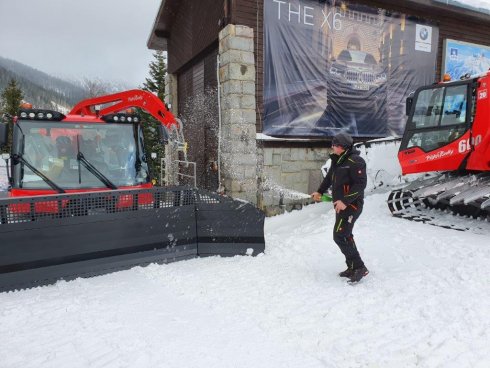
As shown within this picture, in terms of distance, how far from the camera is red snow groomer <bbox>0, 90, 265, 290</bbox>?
4.00 metres

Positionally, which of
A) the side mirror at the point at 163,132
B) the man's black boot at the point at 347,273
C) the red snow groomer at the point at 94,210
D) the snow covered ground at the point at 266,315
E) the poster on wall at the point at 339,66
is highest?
the poster on wall at the point at 339,66

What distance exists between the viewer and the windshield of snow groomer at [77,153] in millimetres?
4906

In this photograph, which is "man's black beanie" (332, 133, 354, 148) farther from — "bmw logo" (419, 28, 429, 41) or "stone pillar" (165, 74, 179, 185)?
"stone pillar" (165, 74, 179, 185)

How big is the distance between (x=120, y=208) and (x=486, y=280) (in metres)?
4.31

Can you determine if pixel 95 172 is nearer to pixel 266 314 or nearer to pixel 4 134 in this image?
pixel 4 134

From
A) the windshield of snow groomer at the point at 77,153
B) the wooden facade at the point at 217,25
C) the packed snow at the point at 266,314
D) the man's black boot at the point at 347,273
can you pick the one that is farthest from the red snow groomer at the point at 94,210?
the wooden facade at the point at 217,25

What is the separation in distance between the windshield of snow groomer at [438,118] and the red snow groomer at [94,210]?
398 cm

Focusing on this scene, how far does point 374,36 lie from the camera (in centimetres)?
1016

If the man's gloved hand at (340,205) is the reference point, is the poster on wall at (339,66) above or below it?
above

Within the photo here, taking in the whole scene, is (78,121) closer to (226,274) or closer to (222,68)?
(226,274)

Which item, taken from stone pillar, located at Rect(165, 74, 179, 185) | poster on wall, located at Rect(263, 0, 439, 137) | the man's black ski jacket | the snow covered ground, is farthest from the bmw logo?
the man's black ski jacket

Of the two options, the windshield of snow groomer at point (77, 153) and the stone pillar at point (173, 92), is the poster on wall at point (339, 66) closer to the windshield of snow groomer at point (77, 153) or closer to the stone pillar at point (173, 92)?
the windshield of snow groomer at point (77, 153)

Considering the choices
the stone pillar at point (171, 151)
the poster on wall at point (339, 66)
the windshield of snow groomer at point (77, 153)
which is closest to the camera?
the windshield of snow groomer at point (77, 153)

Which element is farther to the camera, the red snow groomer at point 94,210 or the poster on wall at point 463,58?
the poster on wall at point 463,58
